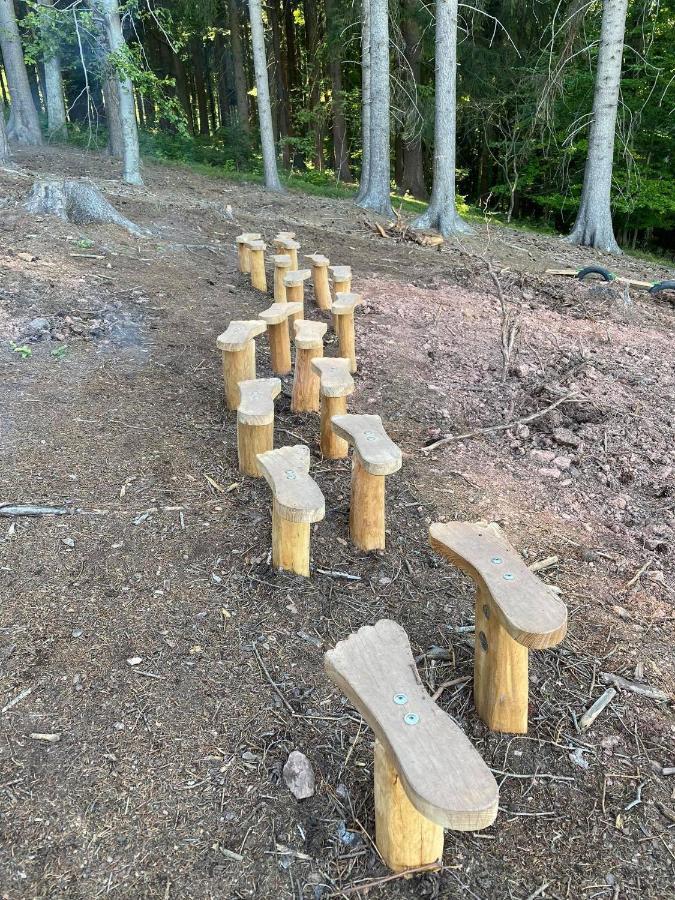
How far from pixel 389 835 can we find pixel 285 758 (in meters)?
0.42

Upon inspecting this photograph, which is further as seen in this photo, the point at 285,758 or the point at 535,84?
the point at 535,84

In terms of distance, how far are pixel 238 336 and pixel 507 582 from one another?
2.48 meters

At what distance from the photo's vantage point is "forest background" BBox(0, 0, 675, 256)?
11977mm

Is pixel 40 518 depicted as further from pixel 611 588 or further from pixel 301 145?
pixel 301 145

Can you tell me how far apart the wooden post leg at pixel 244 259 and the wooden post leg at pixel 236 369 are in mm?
3084

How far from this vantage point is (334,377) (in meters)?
3.47

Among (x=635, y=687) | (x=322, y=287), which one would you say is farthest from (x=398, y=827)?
(x=322, y=287)

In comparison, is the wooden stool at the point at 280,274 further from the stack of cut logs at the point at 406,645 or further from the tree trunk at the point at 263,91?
the tree trunk at the point at 263,91

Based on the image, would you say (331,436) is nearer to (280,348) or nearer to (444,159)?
(280,348)

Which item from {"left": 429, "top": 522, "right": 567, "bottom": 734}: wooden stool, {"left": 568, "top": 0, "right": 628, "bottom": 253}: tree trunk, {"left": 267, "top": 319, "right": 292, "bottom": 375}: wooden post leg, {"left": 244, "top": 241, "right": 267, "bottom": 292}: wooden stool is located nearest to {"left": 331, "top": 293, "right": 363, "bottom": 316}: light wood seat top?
{"left": 267, "top": 319, "right": 292, "bottom": 375}: wooden post leg

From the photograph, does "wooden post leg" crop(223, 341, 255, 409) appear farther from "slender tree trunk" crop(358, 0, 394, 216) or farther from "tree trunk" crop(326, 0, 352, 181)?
"tree trunk" crop(326, 0, 352, 181)

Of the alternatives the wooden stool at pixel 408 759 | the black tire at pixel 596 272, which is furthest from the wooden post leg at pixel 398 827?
the black tire at pixel 596 272

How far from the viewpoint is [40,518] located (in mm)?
2863

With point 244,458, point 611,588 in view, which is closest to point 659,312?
point 611,588
